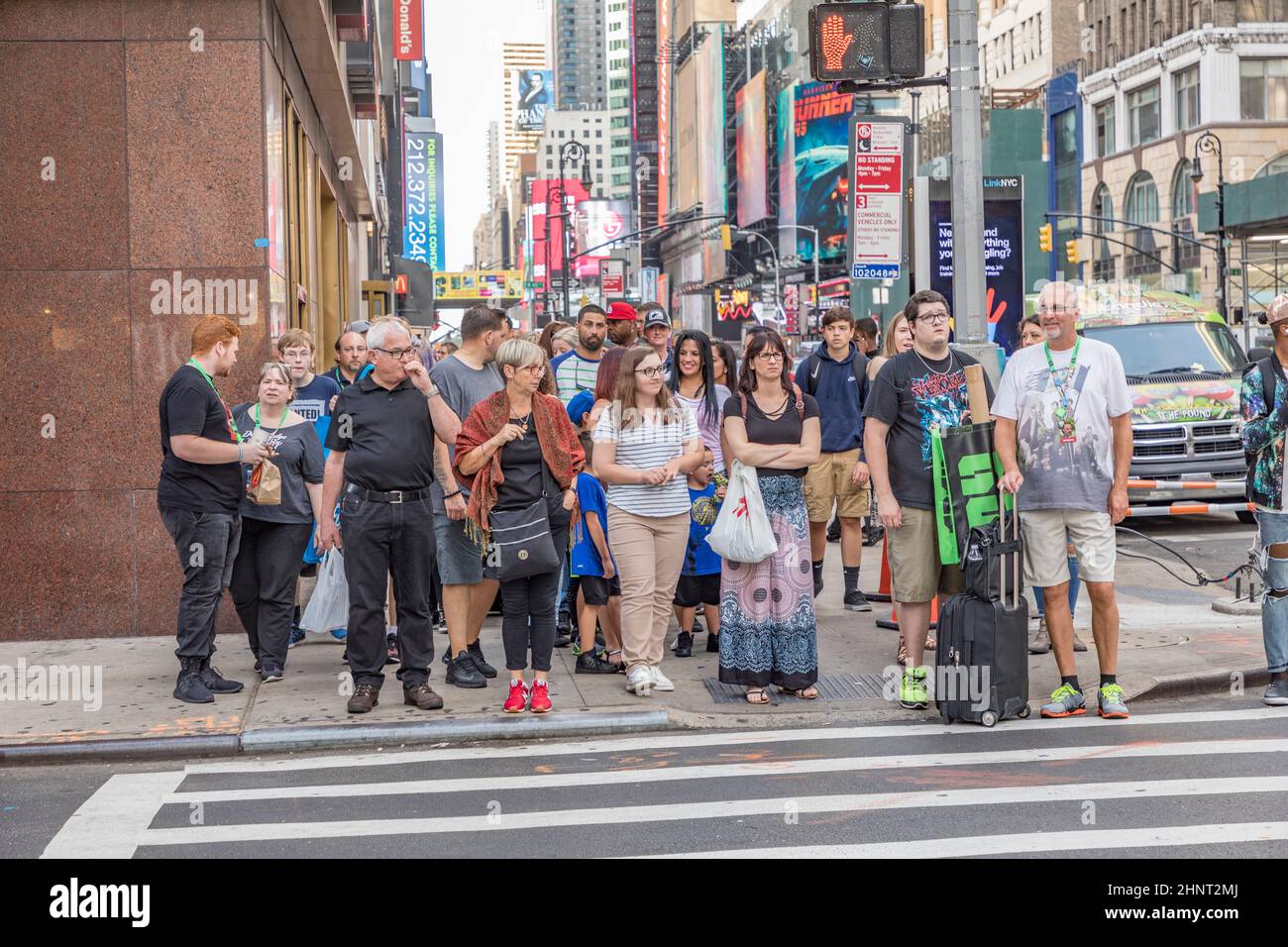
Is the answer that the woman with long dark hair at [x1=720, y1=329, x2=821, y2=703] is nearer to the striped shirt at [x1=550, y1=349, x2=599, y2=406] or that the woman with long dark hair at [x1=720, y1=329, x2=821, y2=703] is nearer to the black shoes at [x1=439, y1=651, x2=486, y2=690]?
the black shoes at [x1=439, y1=651, x2=486, y2=690]

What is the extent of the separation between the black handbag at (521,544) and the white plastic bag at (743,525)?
95cm

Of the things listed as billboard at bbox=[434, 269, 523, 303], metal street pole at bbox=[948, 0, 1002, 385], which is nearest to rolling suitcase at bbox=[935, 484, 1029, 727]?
metal street pole at bbox=[948, 0, 1002, 385]

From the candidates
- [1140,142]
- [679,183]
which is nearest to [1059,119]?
[1140,142]

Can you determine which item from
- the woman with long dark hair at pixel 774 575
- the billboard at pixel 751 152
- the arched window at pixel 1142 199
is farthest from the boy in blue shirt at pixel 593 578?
the billboard at pixel 751 152

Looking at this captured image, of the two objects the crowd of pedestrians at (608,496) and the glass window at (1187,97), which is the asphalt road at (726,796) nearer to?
the crowd of pedestrians at (608,496)

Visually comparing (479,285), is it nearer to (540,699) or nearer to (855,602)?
(855,602)

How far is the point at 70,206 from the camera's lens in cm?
1091

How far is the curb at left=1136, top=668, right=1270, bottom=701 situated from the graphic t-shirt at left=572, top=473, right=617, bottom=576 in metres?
3.19

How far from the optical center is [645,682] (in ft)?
27.8

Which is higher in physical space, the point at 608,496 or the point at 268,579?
the point at 608,496

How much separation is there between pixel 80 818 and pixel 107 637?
4.72 meters

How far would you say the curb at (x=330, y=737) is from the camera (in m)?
7.51

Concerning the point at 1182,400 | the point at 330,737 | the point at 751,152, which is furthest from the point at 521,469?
the point at 751,152
